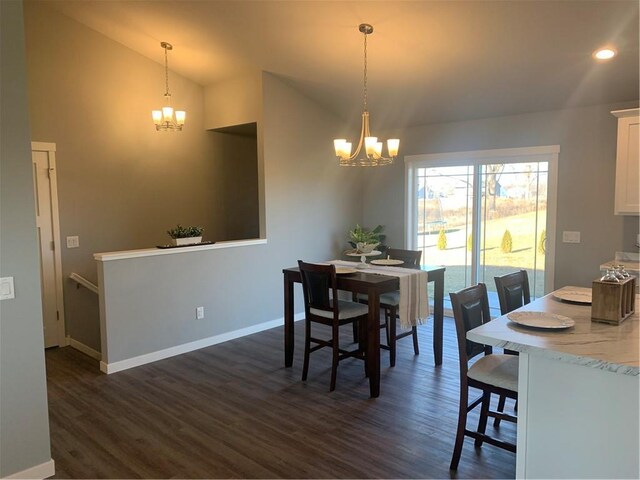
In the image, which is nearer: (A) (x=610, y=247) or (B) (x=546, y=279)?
(A) (x=610, y=247)

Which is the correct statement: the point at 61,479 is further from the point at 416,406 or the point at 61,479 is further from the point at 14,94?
the point at 416,406

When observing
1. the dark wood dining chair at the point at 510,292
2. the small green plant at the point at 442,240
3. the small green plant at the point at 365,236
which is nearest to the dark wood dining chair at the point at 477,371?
the dark wood dining chair at the point at 510,292

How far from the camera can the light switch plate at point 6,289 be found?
243cm

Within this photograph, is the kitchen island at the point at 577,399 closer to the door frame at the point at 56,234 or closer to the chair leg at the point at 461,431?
the chair leg at the point at 461,431

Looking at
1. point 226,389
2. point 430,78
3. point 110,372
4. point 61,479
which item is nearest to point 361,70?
point 430,78

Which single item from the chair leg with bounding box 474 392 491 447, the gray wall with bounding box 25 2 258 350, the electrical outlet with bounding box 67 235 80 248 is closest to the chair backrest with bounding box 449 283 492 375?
the chair leg with bounding box 474 392 491 447

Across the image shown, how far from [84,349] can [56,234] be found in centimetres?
127

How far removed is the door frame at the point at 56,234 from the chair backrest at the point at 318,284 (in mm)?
2860

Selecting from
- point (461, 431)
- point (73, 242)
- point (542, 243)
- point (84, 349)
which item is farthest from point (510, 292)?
point (73, 242)

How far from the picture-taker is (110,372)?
4199mm

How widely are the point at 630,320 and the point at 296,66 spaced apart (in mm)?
4035

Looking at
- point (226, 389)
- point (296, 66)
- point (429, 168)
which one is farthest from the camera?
point (429, 168)

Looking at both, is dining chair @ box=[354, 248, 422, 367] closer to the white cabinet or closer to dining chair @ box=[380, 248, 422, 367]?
dining chair @ box=[380, 248, 422, 367]

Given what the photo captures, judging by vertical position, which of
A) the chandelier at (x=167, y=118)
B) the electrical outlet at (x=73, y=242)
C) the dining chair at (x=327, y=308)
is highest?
the chandelier at (x=167, y=118)
